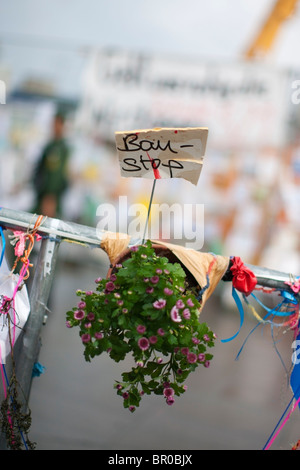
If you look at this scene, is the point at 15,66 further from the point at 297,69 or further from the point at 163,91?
the point at 297,69

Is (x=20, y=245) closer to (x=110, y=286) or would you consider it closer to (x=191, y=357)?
(x=110, y=286)

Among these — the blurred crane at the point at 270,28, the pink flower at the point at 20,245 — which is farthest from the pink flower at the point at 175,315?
the blurred crane at the point at 270,28

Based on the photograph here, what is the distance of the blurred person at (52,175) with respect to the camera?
6523mm

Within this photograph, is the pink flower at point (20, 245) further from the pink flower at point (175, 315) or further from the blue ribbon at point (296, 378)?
the blue ribbon at point (296, 378)

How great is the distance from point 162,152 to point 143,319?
2.60 feet

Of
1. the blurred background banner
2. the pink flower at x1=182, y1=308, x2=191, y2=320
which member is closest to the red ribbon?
the pink flower at x1=182, y1=308, x2=191, y2=320

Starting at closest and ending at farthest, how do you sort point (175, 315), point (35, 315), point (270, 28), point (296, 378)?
point (175, 315) → point (35, 315) → point (296, 378) → point (270, 28)

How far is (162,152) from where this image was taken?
288cm

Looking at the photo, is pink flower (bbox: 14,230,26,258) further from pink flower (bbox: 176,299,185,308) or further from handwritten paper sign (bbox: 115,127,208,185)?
pink flower (bbox: 176,299,185,308)

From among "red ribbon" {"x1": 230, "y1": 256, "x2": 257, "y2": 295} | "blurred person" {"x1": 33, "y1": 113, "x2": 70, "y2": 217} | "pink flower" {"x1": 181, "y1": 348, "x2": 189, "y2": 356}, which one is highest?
"blurred person" {"x1": 33, "y1": 113, "x2": 70, "y2": 217}

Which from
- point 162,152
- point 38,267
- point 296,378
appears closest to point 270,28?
point 162,152

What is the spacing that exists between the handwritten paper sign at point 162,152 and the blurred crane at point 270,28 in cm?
762

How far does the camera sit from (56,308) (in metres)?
7.77

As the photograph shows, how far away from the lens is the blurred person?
21.4 feet
